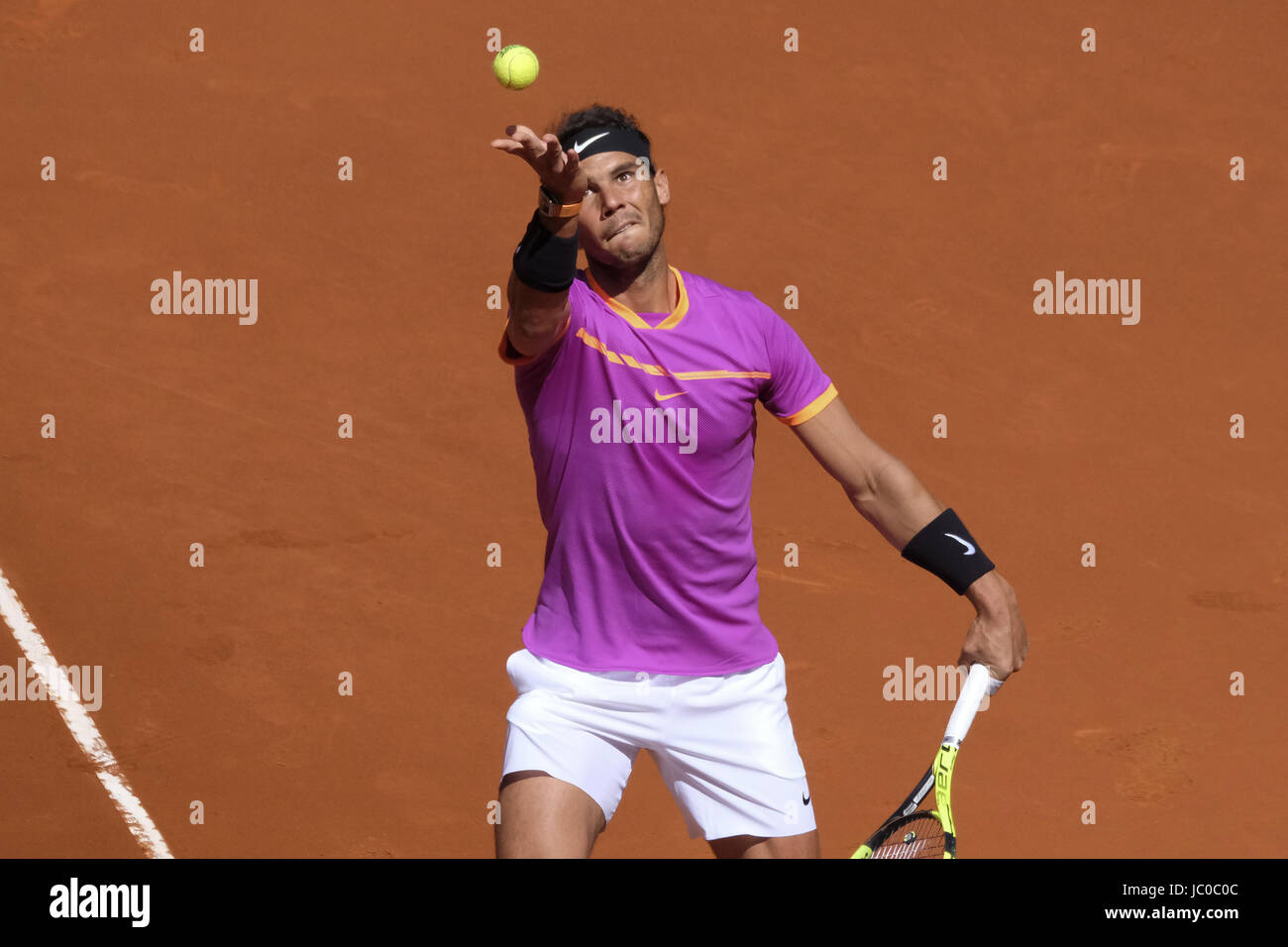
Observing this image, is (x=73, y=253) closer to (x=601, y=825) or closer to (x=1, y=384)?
(x=1, y=384)

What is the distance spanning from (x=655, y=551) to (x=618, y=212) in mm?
981

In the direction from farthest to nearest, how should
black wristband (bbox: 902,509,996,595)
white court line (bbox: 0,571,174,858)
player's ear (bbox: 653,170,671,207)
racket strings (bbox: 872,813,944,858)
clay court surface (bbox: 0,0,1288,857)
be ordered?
clay court surface (bbox: 0,0,1288,857) < white court line (bbox: 0,571,174,858) < player's ear (bbox: 653,170,671,207) < racket strings (bbox: 872,813,944,858) < black wristband (bbox: 902,509,996,595)

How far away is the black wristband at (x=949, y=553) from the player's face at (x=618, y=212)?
1143 millimetres

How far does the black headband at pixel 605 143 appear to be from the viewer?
4723mm

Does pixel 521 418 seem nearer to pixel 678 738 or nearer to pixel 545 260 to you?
pixel 678 738

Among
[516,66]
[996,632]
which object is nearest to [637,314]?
[516,66]

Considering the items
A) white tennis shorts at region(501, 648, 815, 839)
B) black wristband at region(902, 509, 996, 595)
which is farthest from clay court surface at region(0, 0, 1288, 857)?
black wristband at region(902, 509, 996, 595)

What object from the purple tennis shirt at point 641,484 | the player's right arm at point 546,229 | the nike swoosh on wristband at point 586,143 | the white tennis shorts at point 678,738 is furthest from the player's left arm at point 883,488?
the nike swoosh on wristband at point 586,143

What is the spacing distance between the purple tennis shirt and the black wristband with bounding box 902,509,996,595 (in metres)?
0.52

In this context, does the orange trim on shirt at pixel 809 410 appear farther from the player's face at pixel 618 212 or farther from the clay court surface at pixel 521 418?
the clay court surface at pixel 521 418

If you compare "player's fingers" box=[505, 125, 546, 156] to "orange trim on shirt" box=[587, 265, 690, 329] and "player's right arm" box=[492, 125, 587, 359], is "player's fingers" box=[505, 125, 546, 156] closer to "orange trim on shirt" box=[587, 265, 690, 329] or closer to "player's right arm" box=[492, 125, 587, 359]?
"player's right arm" box=[492, 125, 587, 359]

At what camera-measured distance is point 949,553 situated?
4.62 metres

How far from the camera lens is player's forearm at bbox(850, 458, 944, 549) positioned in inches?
185

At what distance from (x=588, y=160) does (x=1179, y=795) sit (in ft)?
17.8
